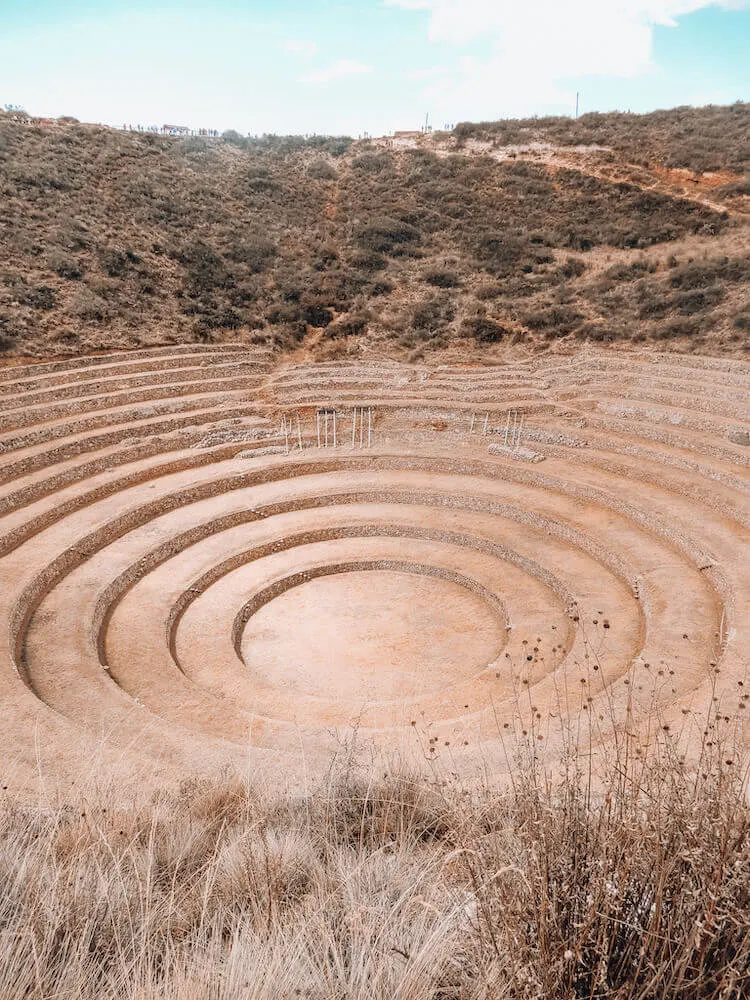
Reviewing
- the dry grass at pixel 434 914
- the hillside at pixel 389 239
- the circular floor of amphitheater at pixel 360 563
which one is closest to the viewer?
the dry grass at pixel 434 914

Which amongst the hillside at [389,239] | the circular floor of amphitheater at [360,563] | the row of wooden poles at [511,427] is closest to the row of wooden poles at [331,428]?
the circular floor of amphitheater at [360,563]

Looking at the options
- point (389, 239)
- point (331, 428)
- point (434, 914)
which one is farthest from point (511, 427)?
point (389, 239)

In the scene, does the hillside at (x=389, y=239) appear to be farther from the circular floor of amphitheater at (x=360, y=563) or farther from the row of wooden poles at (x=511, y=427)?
Answer: the row of wooden poles at (x=511, y=427)

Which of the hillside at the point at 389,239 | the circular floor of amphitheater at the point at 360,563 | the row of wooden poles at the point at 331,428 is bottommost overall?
the circular floor of amphitheater at the point at 360,563

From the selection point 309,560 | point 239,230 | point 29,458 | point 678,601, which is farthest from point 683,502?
point 239,230

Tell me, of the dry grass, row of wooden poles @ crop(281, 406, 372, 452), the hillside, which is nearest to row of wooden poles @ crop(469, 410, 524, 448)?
row of wooden poles @ crop(281, 406, 372, 452)

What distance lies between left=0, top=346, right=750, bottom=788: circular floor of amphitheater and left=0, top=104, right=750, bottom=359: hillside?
3367 millimetres

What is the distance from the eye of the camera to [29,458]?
56.8 ft

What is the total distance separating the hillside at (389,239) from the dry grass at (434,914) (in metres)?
22.7

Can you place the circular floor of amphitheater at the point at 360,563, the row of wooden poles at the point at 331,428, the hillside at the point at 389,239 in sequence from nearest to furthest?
the circular floor of amphitheater at the point at 360,563
the row of wooden poles at the point at 331,428
the hillside at the point at 389,239

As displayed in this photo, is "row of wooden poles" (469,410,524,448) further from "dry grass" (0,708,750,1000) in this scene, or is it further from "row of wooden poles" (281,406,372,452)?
"dry grass" (0,708,750,1000)

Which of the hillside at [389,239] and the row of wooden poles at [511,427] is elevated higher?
the hillside at [389,239]

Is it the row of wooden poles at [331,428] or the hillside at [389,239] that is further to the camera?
the hillside at [389,239]

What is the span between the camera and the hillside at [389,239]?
26.1 metres
